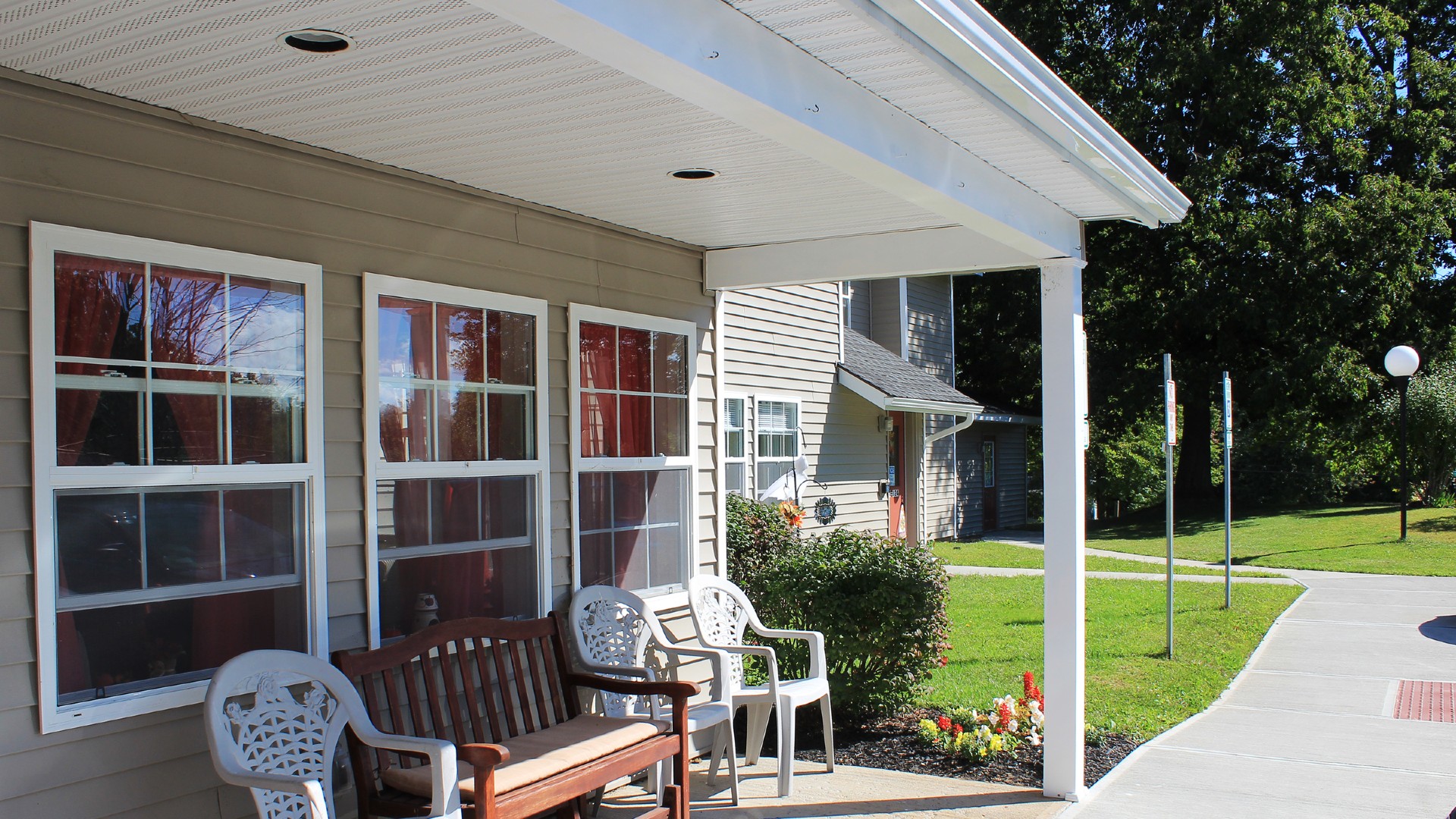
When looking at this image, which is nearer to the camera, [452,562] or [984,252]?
[452,562]

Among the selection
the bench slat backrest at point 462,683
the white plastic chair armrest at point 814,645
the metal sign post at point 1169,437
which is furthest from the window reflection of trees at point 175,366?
the metal sign post at point 1169,437

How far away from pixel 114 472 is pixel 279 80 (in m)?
1.33

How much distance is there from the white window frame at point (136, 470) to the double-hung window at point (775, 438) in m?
7.77

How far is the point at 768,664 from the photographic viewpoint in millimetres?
5340

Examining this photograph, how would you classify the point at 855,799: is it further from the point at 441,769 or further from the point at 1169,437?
the point at 1169,437

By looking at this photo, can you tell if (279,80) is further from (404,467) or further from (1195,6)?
(1195,6)

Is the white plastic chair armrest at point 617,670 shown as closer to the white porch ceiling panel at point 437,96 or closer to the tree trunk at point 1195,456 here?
the white porch ceiling panel at point 437,96

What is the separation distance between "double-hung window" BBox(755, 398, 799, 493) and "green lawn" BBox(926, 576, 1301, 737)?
234 centimetres

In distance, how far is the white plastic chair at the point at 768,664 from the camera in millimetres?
5312

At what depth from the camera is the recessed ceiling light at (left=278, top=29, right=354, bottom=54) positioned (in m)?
2.97

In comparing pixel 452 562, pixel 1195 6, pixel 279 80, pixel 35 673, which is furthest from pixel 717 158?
pixel 1195 6

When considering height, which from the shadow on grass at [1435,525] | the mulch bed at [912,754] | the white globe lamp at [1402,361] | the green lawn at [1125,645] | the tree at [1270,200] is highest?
the tree at [1270,200]

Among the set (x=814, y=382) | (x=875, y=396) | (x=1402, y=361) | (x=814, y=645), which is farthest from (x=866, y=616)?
(x=1402, y=361)

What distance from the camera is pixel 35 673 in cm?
321
